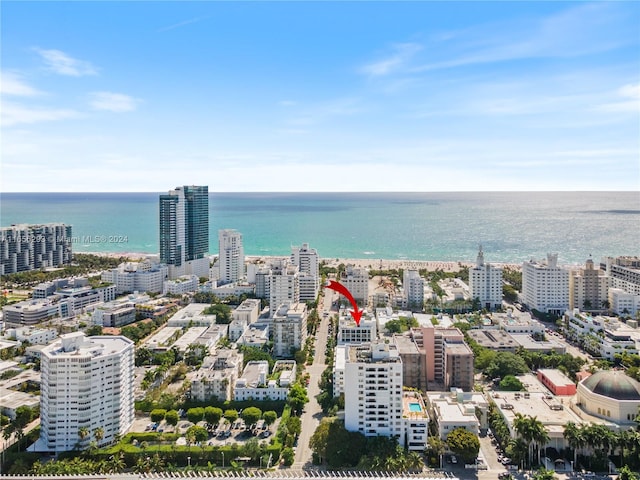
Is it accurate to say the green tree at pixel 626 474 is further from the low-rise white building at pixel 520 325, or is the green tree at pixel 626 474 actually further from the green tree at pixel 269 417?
the low-rise white building at pixel 520 325

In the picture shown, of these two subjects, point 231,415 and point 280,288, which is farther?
point 280,288

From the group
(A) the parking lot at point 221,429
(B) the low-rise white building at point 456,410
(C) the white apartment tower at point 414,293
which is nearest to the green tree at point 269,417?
(A) the parking lot at point 221,429

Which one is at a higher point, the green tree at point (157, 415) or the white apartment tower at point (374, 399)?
the white apartment tower at point (374, 399)

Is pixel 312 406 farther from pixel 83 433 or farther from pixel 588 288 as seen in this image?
pixel 588 288

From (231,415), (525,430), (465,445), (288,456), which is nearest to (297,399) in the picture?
(231,415)

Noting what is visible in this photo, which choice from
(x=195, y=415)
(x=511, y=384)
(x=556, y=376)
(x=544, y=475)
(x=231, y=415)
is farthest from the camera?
(x=556, y=376)

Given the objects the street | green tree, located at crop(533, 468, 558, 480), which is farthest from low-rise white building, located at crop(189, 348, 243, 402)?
green tree, located at crop(533, 468, 558, 480)
